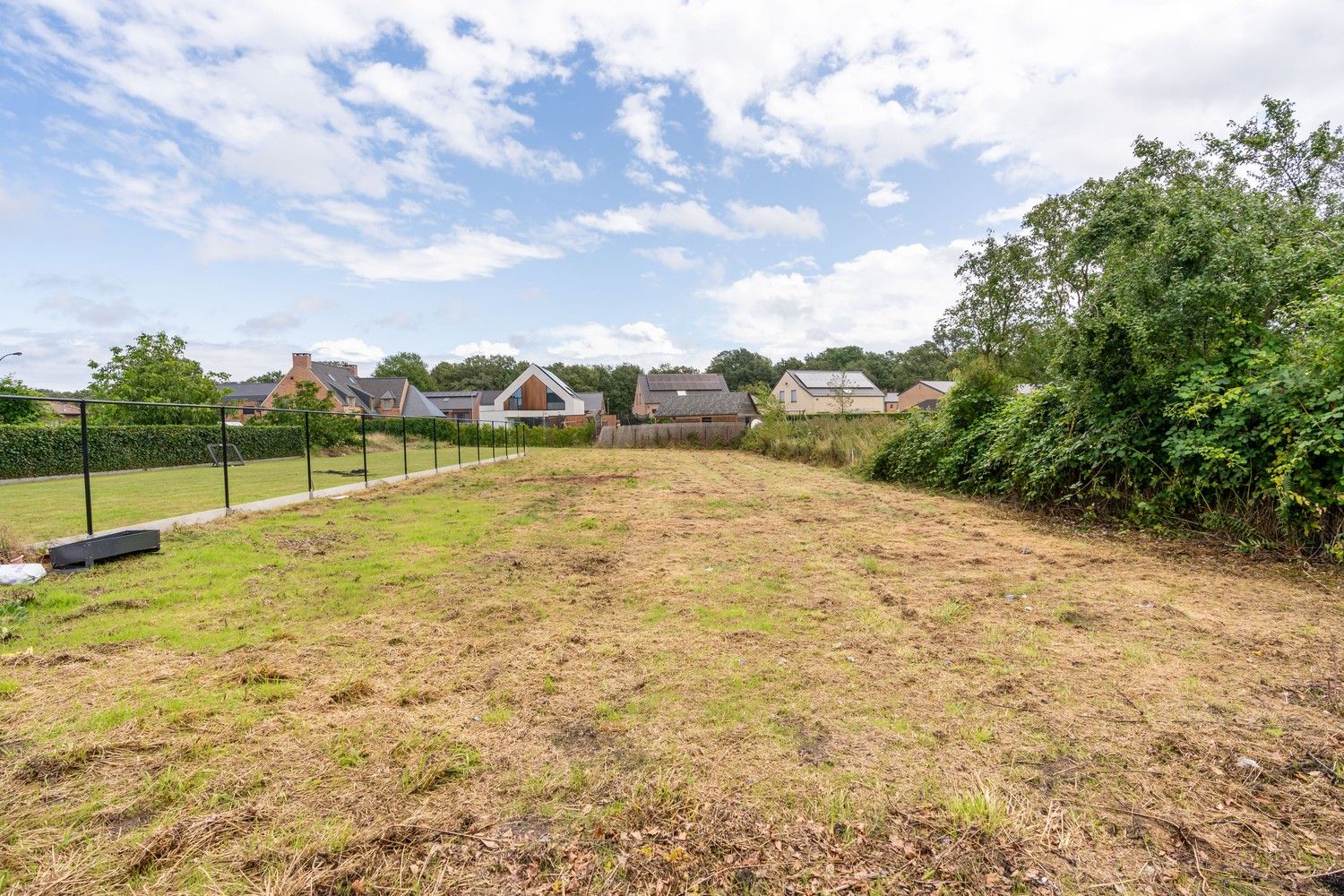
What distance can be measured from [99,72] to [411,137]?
5277 mm

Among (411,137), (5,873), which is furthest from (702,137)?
(5,873)

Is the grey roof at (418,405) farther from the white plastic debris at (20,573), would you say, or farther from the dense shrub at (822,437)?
the white plastic debris at (20,573)

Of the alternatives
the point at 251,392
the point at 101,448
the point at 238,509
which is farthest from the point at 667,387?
the point at 238,509

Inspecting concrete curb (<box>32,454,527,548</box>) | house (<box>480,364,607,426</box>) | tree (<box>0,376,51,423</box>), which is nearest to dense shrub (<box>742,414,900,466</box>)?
concrete curb (<box>32,454,527,548</box>)

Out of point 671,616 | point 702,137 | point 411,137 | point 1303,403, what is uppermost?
point 702,137

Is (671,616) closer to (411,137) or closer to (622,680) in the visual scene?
(622,680)

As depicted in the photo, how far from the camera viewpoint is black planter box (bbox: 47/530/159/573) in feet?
13.8

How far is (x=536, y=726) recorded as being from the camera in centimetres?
215

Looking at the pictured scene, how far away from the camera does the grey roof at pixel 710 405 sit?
140 ft

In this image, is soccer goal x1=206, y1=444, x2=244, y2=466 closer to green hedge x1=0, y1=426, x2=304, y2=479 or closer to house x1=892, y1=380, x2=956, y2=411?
green hedge x1=0, y1=426, x2=304, y2=479

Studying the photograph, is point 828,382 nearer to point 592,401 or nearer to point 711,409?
point 711,409

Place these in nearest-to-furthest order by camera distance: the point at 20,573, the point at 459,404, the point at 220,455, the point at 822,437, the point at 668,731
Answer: the point at 668,731 → the point at 20,573 → the point at 220,455 → the point at 822,437 → the point at 459,404

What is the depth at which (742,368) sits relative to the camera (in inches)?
2938

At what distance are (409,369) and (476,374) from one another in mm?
7967
